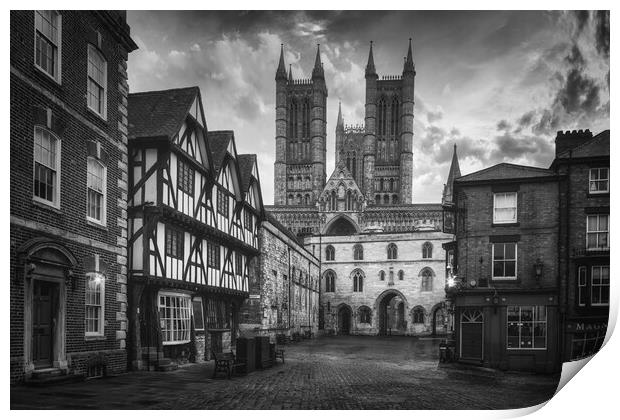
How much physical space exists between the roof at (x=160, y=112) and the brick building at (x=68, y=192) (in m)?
1.27

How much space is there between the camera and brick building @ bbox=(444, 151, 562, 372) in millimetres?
12680

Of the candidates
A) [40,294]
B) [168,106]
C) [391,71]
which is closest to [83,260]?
[40,294]

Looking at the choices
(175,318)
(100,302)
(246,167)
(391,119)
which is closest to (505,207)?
(391,119)

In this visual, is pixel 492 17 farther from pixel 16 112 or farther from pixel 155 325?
pixel 155 325

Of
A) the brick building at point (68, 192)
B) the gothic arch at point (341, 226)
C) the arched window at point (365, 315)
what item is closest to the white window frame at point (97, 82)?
the brick building at point (68, 192)

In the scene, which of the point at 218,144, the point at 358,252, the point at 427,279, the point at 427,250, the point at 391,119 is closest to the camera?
the point at 218,144

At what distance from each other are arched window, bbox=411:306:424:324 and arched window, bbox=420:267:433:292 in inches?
57.8

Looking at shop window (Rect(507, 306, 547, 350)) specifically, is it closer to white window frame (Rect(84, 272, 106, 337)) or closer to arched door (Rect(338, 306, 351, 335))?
white window frame (Rect(84, 272, 106, 337))

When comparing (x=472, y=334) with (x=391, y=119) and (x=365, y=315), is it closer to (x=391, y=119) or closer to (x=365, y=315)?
(x=391, y=119)

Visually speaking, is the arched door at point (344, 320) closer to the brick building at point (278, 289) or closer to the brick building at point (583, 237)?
the brick building at point (278, 289)

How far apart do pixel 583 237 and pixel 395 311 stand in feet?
129

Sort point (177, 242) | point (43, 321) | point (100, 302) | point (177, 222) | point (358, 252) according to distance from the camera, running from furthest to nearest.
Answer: point (358, 252) → point (177, 242) → point (177, 222) → point (100, 302) → point (43, 321)

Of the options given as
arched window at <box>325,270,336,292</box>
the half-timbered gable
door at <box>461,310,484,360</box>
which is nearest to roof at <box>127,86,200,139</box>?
the half-timbered gable

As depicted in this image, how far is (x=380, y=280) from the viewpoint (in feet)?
148
